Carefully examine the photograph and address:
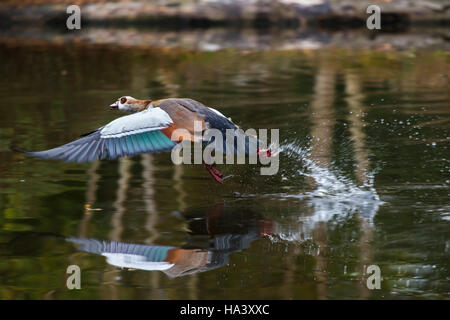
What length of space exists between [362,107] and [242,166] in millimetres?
2638

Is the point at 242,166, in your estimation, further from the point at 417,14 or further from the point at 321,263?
the point at 417,14

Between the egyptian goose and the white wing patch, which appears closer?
the egyptian goose

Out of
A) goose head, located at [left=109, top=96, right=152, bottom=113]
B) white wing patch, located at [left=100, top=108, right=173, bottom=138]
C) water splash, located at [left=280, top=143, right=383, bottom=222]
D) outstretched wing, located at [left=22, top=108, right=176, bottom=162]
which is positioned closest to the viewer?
water splash, located at [left=280, top=143, right=383, bottom=222]

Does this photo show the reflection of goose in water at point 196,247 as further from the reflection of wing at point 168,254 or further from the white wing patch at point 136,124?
the white wing patch at point 136,124

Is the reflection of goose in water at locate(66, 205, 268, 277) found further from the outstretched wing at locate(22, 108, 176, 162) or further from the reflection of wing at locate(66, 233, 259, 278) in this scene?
the outstretched wing at locate(22, 108, 176, 162)

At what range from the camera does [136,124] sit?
19.0 feet

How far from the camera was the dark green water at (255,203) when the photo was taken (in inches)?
172

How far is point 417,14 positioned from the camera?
17516 mm

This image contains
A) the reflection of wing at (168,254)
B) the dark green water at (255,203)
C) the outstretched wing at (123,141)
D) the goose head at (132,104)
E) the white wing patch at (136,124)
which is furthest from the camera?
the goose head at (132,104)

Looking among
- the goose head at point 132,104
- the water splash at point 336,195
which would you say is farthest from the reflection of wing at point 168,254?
the goose head at point 132,104

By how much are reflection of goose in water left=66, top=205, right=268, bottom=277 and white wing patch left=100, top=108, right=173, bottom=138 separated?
73 centimetres

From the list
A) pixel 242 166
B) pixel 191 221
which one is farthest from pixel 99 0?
pixel 191 221

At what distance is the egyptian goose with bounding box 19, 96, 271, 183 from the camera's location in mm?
5617

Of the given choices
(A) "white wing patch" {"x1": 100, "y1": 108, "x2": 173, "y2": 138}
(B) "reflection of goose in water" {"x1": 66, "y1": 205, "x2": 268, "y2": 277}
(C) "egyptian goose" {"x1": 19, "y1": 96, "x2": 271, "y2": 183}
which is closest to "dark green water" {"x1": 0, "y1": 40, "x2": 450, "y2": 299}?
(B) "reflection of goose in water" {"x1": 66, "y1": 205, "x2": 268, "y2": 277}
